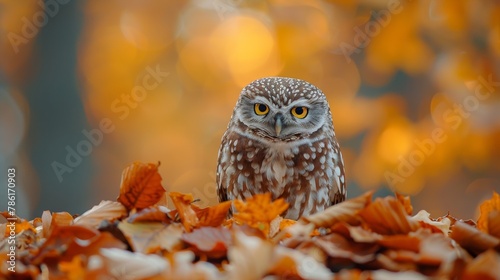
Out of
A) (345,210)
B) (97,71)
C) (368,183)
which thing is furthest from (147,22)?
(345,210)

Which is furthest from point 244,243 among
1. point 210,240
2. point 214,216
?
point 214,216

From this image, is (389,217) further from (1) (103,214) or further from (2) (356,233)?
(1) (103,214)

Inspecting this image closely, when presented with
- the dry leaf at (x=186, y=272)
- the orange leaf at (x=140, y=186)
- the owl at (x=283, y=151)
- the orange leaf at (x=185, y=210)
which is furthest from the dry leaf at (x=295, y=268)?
the owl at (x=283, y=151)

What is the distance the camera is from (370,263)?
1543 millimetres

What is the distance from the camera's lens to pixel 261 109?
133 inches

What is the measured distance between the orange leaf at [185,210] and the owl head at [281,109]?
1.45 metres

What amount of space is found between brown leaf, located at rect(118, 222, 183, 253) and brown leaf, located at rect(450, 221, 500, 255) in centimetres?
75

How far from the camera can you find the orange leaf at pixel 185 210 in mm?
1825

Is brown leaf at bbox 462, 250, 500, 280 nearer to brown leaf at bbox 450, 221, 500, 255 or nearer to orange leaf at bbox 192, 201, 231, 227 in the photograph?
brown leaf at bbox 450, 221, 500, 255

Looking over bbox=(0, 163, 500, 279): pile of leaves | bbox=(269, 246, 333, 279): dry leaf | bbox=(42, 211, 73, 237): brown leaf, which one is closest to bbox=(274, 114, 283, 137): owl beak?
bbox=(0, 163, 500, 279): pile of leaves

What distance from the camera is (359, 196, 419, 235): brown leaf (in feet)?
5.44

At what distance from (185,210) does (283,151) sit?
1.49m

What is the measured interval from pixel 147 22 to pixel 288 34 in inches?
65.0

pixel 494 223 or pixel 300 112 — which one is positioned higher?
pixel 300 112
